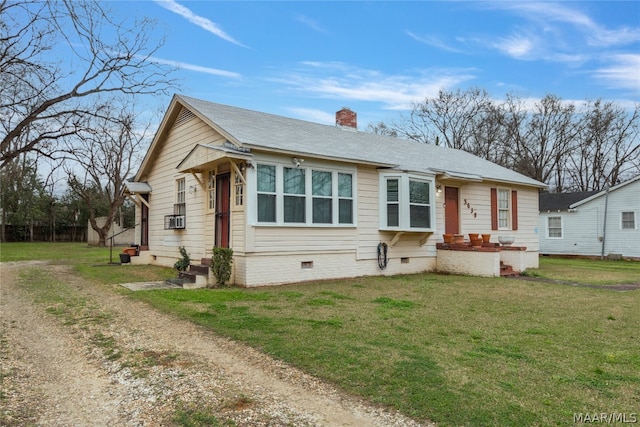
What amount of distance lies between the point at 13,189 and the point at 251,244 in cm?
3051

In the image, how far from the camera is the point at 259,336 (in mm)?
5340

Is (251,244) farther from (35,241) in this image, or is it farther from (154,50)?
(35,241)

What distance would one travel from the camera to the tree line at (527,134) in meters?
33.4

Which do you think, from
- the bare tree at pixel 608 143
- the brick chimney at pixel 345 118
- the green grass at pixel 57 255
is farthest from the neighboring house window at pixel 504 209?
the bare tree at pixel 608 143

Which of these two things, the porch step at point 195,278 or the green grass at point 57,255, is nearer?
the porch step at point 195,278

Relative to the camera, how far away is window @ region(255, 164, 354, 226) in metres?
9.87

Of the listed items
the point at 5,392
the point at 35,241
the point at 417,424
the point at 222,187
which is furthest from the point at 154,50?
the point at 35,241

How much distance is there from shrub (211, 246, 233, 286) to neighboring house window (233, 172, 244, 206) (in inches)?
45.1

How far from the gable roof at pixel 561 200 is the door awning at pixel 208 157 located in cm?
2011

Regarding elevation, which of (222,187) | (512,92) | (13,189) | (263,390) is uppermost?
(512,92)

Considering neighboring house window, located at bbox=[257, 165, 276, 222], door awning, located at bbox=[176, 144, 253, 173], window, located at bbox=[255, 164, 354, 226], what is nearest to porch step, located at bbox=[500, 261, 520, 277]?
window, located at bbox=[255, 164, 354, 226]

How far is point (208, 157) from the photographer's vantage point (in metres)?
9.99

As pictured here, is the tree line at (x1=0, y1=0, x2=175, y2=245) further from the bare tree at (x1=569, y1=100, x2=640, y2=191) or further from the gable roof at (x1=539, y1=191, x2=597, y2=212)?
the bare tree at (x1=569, y1=100, x2=640, y2=191)

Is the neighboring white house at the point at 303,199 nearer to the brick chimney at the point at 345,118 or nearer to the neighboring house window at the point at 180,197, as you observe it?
the neighboring house window at the point at 180,197
